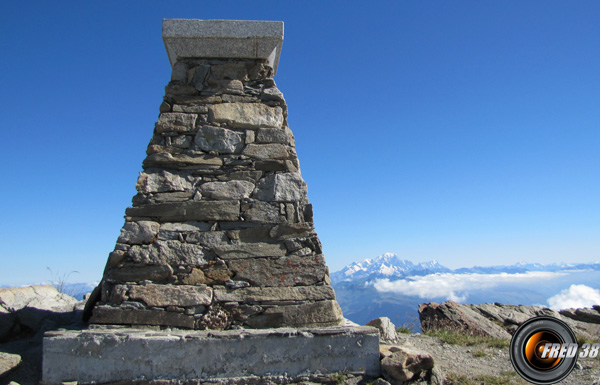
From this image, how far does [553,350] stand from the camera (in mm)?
4152

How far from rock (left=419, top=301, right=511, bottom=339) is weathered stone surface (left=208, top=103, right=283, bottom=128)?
193 inches

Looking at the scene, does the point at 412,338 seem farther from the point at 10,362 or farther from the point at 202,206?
the point at 10,362

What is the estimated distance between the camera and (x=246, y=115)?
4.35 m

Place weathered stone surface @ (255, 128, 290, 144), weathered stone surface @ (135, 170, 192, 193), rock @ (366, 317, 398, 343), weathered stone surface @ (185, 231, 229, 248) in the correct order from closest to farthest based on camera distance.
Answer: weathered stone surface @ (185, 231, 229, 248), weathered stone surface @ (135, 170, 192, 193), weathered stone surface @ (255, 128, 290, 144), rock @ (366, 317, 398, 343)

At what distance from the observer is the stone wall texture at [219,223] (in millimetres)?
3734

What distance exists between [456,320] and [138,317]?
588 centimetres

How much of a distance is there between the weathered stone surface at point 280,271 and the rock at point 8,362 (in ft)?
7.71

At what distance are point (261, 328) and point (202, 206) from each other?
4.70 feet

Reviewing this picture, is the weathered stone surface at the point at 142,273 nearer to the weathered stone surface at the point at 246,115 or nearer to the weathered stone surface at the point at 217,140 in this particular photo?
the weathered stone surface at the point at 217,140

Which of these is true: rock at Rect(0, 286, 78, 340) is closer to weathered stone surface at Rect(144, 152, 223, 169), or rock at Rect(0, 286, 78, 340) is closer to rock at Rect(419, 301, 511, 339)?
weathered stone surface at Rect(144, 152, 223, 169)

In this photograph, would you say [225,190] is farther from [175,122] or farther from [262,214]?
[175,122]

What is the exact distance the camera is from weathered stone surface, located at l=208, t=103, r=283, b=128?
14.1 ft

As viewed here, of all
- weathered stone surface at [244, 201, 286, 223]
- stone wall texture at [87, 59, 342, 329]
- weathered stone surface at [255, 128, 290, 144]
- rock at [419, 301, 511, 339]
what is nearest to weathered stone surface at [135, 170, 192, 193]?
stone wall texture at [87, 59, 342, 329]

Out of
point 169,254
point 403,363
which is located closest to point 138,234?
point 169,254
